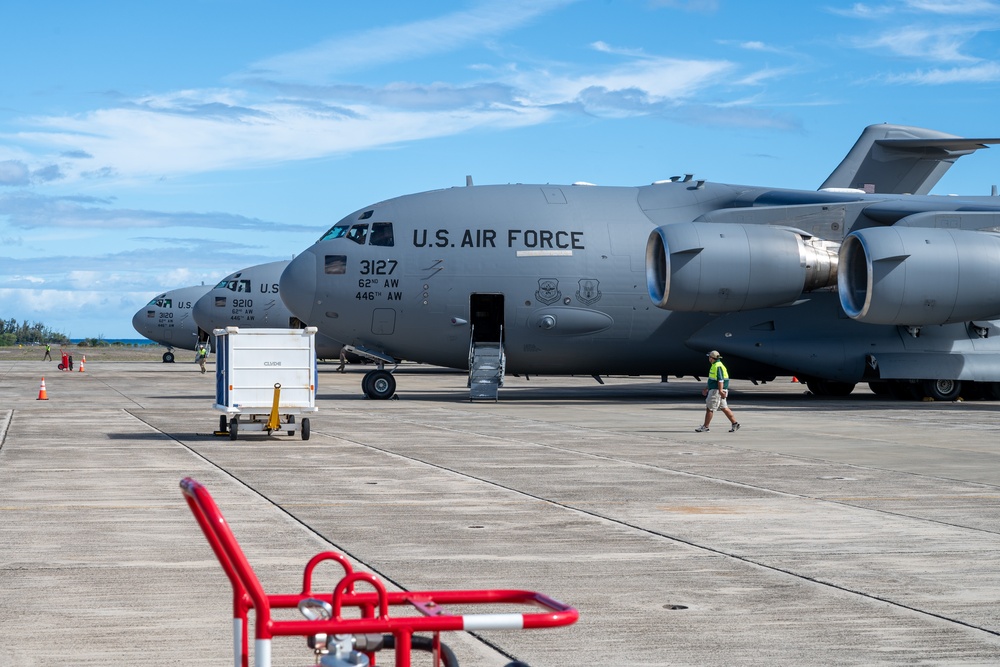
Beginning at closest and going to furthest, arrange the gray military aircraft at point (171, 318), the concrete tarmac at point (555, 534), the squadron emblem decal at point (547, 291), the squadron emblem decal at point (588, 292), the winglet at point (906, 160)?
the concrete tarmac at point (555, 534) → the squadron emblem decal at point (547, 291) → the squadron emblem decal at point (588, 292) → the winglet at point (906, 160) → the gray military aircraft at point (171, 318)

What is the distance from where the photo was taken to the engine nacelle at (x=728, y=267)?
26000 millimetres

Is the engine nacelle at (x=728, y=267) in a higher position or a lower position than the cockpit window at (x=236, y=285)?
lower

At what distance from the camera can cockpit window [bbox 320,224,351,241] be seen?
2850 centimetres

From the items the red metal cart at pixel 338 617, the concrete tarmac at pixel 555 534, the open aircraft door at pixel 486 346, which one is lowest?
the concrete tarmac at pixel 555 534

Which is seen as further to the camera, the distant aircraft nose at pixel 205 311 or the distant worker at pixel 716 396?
the distant aircraft nose at pixel 205 311

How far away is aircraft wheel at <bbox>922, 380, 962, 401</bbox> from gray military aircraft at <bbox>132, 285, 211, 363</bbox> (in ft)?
145

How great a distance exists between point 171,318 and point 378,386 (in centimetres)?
3854

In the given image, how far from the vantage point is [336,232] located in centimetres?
2864

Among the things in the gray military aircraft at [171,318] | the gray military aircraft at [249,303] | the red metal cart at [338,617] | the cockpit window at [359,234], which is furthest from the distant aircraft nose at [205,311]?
the red metal cart at [338,617]

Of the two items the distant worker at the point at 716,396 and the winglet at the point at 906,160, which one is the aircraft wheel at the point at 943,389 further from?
the distant worker at the point at 716,396

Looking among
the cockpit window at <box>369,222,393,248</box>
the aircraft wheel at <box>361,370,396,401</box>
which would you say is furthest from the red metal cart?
the aircraft wheel at <box>361,370,396,401</box>

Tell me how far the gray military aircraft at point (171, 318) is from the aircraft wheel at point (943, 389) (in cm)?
4424

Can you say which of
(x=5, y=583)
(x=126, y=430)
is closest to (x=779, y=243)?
(x=126, y=430)

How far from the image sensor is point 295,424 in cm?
1931
